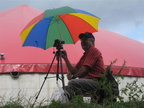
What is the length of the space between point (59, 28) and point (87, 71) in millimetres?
1675

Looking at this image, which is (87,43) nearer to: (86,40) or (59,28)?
(86,40)

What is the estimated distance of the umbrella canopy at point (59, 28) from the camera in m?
5.49

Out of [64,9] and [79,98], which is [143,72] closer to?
[64,9]

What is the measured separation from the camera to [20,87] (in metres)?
8.30

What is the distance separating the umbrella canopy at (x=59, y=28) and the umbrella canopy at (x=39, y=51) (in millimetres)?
2596

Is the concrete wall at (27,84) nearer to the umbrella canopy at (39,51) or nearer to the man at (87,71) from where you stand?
the umbrella canopy at (39,51)

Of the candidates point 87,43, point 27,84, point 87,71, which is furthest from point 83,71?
point 27,84

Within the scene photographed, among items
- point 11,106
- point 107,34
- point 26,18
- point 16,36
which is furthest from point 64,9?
point 107,34

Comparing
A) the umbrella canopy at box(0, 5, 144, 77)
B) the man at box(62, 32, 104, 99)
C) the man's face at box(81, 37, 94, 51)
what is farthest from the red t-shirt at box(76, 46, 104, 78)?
the umbrella canopy at box(0, 5, 144, 77)

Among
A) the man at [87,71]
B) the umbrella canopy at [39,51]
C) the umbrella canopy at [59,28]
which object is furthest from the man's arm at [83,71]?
the umbrella canopy at [39,51]

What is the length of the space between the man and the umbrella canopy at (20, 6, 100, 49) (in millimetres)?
1165

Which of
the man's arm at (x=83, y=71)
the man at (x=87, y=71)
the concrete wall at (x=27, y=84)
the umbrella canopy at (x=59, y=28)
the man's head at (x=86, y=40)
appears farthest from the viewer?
the concrete wall at (x=27, y=84)

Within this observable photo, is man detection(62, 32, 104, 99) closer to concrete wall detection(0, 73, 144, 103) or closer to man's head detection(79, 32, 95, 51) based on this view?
man's head detection(79, 32, 95, 51)

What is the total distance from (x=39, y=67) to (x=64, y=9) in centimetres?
319
